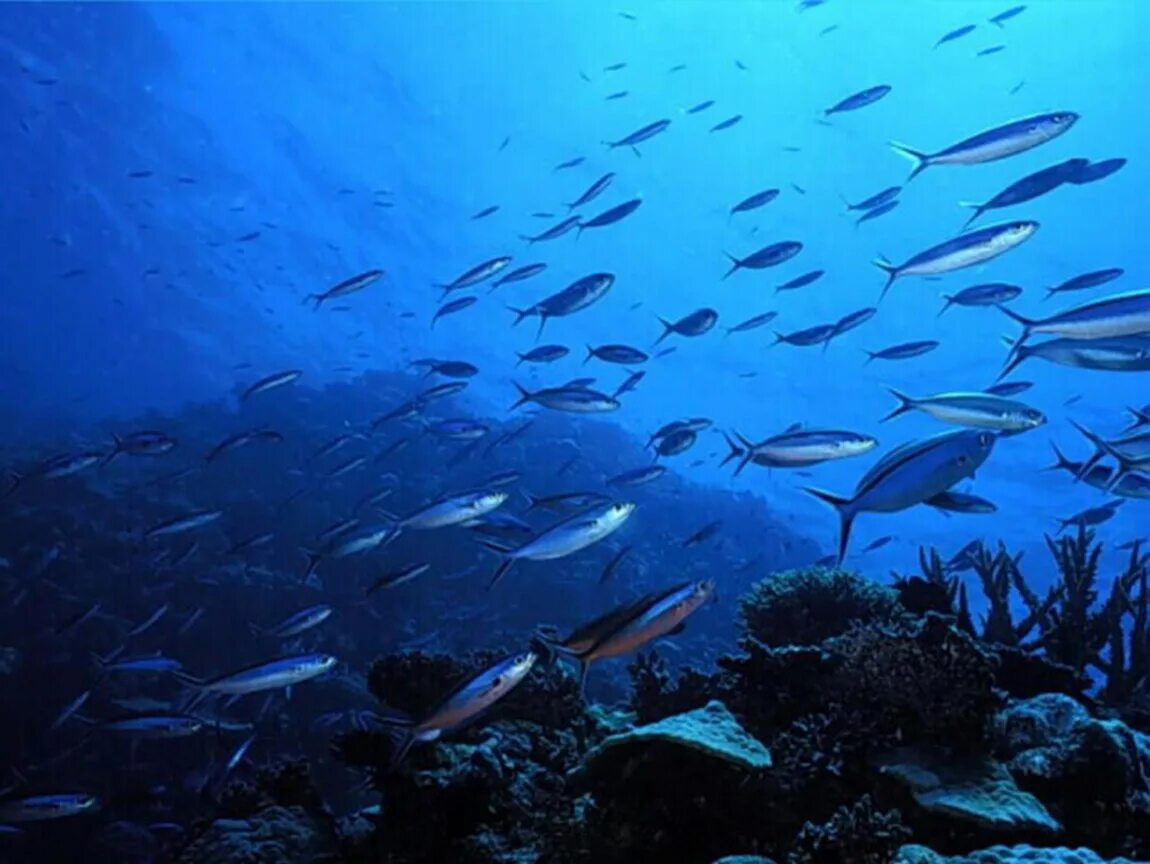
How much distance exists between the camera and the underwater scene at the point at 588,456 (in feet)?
12.8

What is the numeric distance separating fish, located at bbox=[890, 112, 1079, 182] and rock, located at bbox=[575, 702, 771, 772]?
4.88m

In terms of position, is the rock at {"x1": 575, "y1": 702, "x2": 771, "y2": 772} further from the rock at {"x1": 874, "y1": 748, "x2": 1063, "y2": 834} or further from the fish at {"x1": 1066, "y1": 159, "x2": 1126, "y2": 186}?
the fish at {"x1": 1066, "y1": 159, "x2": 1126, "y2": 186}

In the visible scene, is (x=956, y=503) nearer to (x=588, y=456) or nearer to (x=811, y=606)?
(x=811, y=606)

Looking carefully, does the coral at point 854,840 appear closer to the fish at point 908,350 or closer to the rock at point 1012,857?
the rock at point 1012,857

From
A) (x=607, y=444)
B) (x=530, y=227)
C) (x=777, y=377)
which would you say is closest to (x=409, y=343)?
(x=530, y=227)

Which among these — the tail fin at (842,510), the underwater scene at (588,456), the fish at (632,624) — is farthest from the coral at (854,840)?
the tail fin at (842,510)

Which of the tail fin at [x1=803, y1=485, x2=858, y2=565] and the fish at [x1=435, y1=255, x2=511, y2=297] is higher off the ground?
the fish at [x1=435, y1=255, x2=511, y2=297]

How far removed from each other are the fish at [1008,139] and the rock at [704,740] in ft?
16.0

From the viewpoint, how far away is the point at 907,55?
1094 inches

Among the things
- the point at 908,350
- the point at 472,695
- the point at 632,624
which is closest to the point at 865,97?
the point at 908,350

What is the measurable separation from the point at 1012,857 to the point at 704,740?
1.34m

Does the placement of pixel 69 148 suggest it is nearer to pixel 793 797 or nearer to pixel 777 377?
pixel 777 377

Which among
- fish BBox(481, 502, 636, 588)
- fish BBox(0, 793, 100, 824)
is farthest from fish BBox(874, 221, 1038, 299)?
fish BBox(0, 793, 100, 824)

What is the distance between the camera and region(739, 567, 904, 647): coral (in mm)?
6051
